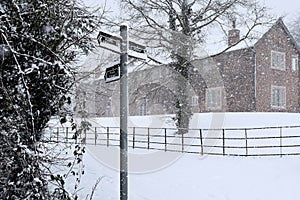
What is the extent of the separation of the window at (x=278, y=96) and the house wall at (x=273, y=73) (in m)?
0.30

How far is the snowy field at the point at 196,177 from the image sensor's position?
839 cm

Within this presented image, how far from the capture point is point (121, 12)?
18719 millimetres

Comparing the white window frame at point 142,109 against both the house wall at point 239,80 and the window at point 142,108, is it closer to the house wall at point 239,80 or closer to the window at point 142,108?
the window at point 142,108

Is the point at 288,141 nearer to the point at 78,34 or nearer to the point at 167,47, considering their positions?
the point at 167,47

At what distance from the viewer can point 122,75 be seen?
176 inches

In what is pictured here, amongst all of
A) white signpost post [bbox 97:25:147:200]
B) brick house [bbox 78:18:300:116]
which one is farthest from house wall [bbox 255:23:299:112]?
white signpost post [bbox 97:25:147:200]

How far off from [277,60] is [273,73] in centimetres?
145

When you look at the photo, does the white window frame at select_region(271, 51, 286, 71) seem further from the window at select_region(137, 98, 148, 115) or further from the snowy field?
the snowy field

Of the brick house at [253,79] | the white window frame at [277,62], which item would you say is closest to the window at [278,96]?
the brick house at [253,79]

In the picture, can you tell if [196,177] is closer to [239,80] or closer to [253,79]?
[253,79]

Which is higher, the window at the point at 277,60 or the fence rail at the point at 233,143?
the window at the point at 277,60

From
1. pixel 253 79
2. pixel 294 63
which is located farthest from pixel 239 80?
pixel 294 63

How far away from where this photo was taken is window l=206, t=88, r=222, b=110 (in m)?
27.1

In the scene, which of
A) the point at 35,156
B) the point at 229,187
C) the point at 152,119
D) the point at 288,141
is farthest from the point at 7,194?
the point at 152,119
